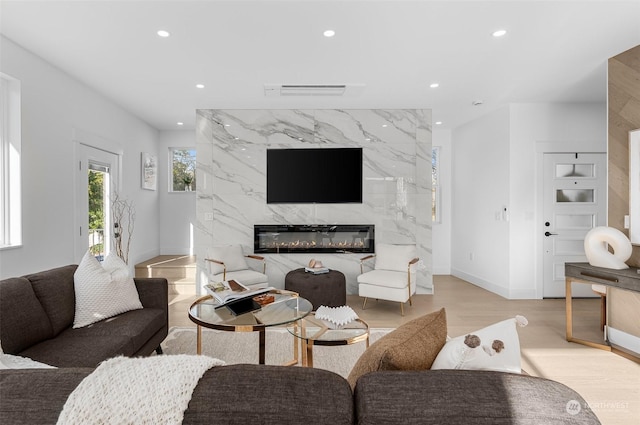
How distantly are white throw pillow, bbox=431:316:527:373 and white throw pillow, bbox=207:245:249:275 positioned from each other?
3679mm

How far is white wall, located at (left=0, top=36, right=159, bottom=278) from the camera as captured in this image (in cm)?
300

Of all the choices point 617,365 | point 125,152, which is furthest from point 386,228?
point 125,152

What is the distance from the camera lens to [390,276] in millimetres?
4086

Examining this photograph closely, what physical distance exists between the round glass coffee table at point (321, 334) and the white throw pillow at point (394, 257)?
2.20 m

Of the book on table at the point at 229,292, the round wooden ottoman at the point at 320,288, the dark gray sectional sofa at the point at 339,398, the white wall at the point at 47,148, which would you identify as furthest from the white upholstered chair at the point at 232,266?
the dark gray sectional sofa at the point at 339,398

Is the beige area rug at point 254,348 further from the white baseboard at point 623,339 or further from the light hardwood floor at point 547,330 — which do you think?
the white baseboard at point 623,339

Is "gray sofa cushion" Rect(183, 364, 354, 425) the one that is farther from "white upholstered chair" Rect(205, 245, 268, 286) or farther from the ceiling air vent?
the ceiling air vent

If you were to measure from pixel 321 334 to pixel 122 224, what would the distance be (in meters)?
3.96

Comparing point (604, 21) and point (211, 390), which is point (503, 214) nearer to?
point (604, 21)

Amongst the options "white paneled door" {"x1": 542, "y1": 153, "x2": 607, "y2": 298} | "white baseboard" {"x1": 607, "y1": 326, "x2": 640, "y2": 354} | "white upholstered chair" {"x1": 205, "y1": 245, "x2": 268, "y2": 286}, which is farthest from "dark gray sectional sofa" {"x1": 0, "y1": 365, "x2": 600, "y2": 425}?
"white paneled door" {"x1": 542, "y1": 153, "x2": 607, "y2": 298}

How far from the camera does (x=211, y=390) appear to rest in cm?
77

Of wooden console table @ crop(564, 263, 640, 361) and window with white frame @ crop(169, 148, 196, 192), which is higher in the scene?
window with white frame @ crop(169, 148, 196, 192)

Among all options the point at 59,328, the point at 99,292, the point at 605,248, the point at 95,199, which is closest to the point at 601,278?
the point at 605,248

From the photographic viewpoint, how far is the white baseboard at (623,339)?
287cm
